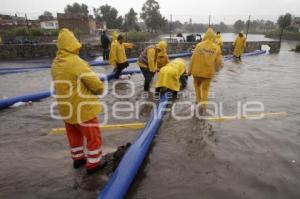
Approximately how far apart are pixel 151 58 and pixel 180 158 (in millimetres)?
3768

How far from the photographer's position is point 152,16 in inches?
2815

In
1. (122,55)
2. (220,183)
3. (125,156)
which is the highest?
(122,55)

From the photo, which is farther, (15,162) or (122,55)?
(122,55)

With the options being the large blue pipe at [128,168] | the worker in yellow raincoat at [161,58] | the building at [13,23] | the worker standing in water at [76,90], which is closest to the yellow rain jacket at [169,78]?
the worker in yellow raincoat at [161,58]

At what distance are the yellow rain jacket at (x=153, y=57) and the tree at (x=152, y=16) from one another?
64.9 metres

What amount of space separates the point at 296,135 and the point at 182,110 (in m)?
2.30

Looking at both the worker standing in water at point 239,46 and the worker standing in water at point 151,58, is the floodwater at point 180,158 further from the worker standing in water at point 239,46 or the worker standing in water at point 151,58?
the worker standing in water at point 239,46

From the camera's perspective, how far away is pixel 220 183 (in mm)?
3309

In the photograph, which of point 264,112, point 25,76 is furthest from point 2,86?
point 264,112

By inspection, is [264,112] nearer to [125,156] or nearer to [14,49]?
[125,156]

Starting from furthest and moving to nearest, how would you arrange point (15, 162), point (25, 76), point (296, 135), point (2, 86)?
1. point (25, 76)
2. point (2, 86)
3. point (296, 135)
4. point (15, 162)

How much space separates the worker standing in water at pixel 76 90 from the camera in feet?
10.4

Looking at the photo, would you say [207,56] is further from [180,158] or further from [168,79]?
[180,158]

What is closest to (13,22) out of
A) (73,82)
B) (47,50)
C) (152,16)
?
(47,50)
